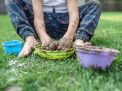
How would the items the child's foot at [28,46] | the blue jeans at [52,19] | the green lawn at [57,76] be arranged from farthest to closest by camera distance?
the blue jeans at [52,19], the child's foot at [28,46], the green lawn at [57,76]

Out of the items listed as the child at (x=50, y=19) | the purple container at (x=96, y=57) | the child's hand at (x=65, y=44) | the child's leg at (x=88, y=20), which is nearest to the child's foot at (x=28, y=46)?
the child at (x=50, y=19)

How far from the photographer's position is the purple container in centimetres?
253

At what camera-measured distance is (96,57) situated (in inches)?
100

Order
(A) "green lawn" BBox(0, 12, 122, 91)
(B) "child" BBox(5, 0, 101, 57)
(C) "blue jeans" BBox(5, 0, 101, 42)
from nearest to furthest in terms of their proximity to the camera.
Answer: (A) "green lawn" BBox(0, 12, 122, 91) → (B) "child" BBox(5, 0, 101, 57) → (C) "blue jeans" BBox(5, 0, 101, 42)

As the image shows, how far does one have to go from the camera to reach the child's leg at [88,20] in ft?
11.1

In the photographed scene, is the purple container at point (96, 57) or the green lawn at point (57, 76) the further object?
the purple container at point (96, 57)

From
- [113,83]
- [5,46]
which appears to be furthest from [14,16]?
[113,83]

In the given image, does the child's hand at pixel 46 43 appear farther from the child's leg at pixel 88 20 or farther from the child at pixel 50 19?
the child's leg at pixel 88 20

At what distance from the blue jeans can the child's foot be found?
78 millimetres

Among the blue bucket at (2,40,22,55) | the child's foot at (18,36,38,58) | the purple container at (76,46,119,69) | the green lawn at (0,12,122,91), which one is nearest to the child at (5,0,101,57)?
the child's foot at (18,36,38,58)

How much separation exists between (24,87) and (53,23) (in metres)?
1.60

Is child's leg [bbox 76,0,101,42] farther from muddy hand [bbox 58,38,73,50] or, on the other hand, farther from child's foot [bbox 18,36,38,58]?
child's foot [bbox 18,36,38,58]

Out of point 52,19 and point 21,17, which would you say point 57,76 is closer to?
point 21,17

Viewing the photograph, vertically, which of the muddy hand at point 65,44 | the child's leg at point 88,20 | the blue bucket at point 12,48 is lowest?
the blue bucket at point 12,48
